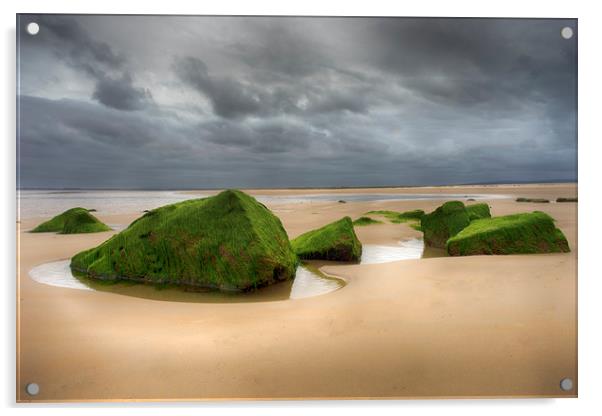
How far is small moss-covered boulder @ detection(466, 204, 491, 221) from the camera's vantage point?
358 centimetres

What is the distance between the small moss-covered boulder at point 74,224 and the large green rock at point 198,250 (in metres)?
0.17

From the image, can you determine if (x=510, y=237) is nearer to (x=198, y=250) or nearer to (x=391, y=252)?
(x=391, y=252)

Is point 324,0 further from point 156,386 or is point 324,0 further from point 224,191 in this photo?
point 156,386

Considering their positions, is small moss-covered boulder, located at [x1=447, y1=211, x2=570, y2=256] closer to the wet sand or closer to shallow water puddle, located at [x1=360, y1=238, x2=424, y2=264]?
the wet sand

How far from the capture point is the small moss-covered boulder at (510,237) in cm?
279

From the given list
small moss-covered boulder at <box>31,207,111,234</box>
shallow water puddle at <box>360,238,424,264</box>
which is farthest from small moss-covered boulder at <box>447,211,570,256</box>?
small moss-covered boulder at <box>31,207,111,234</box>

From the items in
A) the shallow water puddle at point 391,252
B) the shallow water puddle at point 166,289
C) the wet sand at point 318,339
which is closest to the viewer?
the wet sand at point 318,339

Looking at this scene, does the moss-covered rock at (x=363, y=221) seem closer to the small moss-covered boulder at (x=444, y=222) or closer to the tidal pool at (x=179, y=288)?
the tidal pool at (x=179, y=288)

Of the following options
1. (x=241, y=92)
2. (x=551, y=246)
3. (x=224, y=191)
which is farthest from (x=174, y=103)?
(x=551, y=246)

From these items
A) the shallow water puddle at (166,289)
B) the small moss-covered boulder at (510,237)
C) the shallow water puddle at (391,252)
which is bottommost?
the shallow water puddle at (166,289)

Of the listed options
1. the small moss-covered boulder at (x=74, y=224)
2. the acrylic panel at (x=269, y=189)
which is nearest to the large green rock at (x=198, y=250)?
the acrylic panel at (x=269, y=189)

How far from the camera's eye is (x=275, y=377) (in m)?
2.09

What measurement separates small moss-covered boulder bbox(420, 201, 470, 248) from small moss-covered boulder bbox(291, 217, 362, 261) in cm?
97

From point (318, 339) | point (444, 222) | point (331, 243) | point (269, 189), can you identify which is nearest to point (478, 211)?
point (444, 222)
